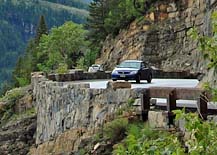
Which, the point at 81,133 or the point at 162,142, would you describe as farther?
the point at 81,133

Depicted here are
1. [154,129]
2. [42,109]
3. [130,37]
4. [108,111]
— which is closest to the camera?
[154,129]

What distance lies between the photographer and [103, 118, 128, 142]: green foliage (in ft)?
62.6

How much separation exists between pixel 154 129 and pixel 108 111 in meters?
5.17

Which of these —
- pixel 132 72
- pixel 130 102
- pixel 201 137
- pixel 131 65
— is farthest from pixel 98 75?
pixel 201 137

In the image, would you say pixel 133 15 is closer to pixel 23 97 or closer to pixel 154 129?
pixel 23 97

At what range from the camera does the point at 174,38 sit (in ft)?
181

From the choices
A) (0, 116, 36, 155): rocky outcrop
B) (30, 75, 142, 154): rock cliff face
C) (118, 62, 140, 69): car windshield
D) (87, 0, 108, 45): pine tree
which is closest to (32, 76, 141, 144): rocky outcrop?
(30, 75, 142, 154): rock cliff face

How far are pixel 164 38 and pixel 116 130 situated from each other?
3766cm

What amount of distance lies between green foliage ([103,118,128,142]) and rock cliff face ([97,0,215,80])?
31345 millimetres

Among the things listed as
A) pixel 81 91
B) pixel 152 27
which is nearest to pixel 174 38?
pixel 152 27

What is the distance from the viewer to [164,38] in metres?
56.3

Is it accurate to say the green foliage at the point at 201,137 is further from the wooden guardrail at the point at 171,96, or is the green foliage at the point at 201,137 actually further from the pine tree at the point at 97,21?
the pine tree at the point at 97,21

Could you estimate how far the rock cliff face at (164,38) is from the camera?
52219mm

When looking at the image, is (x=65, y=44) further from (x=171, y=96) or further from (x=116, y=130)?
(x=171, y=96)
